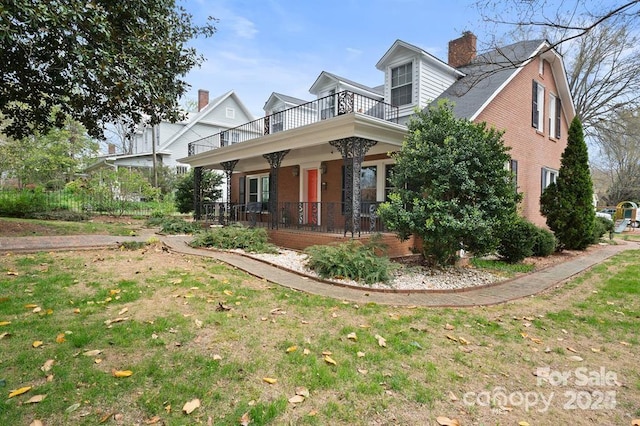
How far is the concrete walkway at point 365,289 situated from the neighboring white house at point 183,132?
17021 mm

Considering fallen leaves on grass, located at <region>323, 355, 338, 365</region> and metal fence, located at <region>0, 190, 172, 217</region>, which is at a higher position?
metal fence, located at <region>0, 190, 172, 217</region>

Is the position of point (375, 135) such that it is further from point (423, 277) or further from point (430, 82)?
point (430, 82)

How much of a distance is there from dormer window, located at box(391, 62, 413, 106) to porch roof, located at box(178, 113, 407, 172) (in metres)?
2.79

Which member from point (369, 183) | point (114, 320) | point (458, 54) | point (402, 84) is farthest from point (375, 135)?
point (458, 54)

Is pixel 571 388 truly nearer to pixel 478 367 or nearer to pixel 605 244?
Answer: pixel 478 367

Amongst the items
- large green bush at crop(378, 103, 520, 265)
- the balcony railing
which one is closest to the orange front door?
the balcony railing

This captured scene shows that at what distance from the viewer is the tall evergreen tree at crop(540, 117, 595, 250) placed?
1081 cm

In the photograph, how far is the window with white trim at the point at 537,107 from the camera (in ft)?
43.0

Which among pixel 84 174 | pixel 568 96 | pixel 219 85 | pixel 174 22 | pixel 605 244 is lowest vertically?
pixel 605 244

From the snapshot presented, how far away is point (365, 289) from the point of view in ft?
19.1

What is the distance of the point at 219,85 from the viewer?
27.8m

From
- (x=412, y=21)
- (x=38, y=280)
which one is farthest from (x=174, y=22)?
(x=38, y=280)

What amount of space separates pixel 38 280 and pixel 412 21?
874 centimetres

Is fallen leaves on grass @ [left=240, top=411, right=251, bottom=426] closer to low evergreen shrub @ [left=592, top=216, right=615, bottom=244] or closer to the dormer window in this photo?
the dormer window
